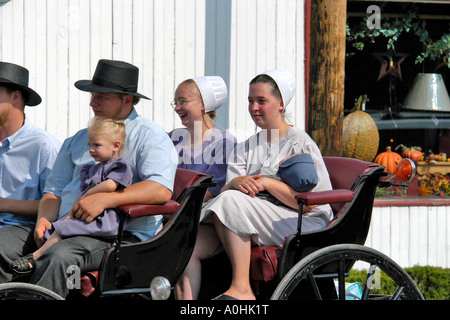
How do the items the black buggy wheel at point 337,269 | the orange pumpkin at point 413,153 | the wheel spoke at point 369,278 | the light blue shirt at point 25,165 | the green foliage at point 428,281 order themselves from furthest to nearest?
the orange pumpkin at point 413,153
the green foliage at point 428,281
the light blue shirt at point 25,165
the wheel spoke at point 369,278
the black buggy wheel at point 337,269

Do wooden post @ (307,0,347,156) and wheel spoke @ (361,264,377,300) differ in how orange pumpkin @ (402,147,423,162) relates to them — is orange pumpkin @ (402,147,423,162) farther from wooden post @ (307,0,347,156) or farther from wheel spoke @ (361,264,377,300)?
wheel spoke @ (361,264,377,300)

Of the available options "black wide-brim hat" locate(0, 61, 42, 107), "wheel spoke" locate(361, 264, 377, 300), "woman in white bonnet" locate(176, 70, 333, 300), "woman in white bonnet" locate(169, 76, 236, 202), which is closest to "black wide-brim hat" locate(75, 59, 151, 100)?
"black wide-brim hat" locate(0, 61, 42, 107)

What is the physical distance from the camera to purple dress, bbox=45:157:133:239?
381 centimetres

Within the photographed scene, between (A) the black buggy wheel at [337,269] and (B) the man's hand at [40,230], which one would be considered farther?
(B) the man's hand at [40,230]

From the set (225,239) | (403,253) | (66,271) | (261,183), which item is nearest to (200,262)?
(225,239)

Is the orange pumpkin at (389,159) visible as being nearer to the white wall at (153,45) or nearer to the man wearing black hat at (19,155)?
the white wall at (153,45)

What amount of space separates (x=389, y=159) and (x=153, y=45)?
2536 millimetres

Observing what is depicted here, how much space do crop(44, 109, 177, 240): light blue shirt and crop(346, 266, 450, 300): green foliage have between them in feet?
10.6

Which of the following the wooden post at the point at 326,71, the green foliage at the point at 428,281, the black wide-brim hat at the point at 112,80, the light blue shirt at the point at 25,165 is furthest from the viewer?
the green foliage at the point at 428,281

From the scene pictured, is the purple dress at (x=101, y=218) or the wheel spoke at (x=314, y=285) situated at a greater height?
the purple dress at (x=101, y=218)

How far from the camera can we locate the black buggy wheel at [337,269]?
3.88 m

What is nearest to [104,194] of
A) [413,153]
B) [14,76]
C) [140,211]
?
[140,211]

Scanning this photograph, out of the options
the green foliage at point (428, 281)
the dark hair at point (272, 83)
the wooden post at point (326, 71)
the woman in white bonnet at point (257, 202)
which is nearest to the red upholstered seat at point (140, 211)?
the woman in white bonnet at point (257, 202)

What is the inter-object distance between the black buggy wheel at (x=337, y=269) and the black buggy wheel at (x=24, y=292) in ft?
3.64
